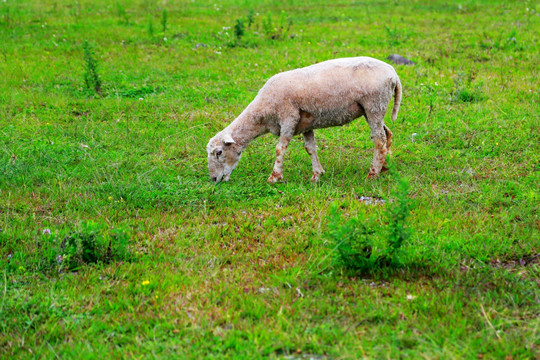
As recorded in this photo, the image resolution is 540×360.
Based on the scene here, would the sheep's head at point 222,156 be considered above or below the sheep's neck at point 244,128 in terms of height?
below

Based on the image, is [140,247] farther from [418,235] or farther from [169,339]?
[418,235]

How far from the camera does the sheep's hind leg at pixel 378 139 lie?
7.36 meters

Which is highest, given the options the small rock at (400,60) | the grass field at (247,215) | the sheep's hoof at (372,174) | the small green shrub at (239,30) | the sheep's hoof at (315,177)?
the small green shrub at (239,30)

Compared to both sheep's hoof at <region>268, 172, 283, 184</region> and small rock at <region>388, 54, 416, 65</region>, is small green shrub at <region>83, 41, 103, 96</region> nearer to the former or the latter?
sheep's hoof at <region>268, 172, 283, 184</region>

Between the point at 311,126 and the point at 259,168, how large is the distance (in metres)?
1.19

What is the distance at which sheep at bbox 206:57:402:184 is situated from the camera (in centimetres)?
721

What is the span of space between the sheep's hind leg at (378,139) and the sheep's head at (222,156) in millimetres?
1976

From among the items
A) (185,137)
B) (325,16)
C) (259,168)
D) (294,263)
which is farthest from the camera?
(325,16)

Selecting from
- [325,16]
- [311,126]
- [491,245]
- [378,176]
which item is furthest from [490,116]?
[325,16]

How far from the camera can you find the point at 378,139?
7.48 m

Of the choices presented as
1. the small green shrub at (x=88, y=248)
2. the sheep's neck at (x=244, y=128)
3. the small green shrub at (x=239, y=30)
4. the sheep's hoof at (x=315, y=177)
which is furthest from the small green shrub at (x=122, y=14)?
the small green shrub at (x=88, y=248)

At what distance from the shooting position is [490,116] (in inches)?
381

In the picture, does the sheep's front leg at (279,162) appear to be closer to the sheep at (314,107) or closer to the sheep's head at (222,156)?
the sheep at (314,107)

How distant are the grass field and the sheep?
13.9 inches
